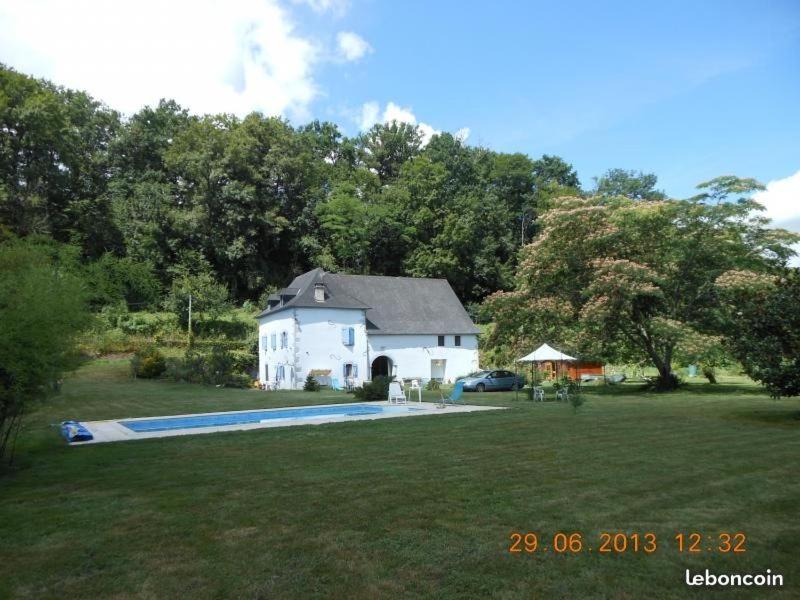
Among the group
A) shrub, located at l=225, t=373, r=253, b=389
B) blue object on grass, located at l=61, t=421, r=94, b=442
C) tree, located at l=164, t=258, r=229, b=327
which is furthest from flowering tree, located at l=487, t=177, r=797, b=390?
tree, located at l=164, t=258, r=229, b=327

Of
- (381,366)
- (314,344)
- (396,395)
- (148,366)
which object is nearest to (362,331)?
(314,344)

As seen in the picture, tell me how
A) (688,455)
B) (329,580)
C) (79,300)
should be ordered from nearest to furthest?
(329,580) → (688,455) → (79,300)

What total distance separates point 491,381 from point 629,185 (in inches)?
2014

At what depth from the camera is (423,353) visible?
1540 inches

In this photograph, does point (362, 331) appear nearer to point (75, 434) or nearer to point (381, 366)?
point (381, 366)

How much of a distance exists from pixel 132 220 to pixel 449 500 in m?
50.6

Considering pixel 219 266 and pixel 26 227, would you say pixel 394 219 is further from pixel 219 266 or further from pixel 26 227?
pixel 26 227

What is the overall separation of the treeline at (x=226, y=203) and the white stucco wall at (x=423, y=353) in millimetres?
13303

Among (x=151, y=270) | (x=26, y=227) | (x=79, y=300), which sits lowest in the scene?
(x=79, y=300)

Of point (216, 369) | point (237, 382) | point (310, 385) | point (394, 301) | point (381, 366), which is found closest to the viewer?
point (310, 385)

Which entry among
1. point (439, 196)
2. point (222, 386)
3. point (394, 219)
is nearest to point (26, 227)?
point (222, 386)

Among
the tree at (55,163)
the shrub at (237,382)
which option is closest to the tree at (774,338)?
the shrub at (237,382)

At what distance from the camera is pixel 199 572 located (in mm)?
4543

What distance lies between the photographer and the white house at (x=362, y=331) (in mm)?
34500
